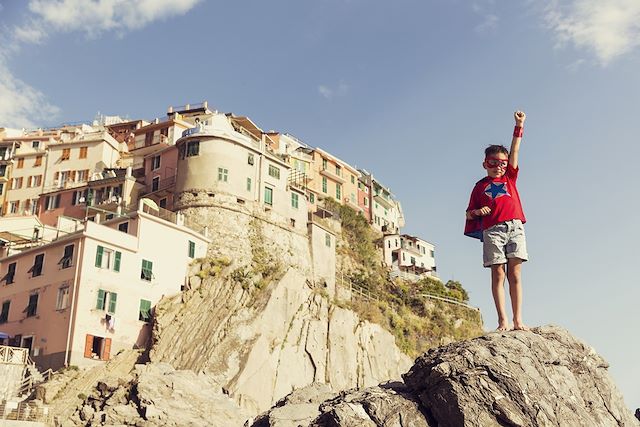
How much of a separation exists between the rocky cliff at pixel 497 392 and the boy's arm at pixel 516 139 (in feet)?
9.17

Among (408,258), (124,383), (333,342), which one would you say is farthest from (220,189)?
(408,258)

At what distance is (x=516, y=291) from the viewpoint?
11.1 meters

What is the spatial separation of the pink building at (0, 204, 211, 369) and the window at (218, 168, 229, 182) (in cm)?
611

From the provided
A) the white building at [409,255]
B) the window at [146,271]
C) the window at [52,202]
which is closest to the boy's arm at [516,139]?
the window at [146,271]

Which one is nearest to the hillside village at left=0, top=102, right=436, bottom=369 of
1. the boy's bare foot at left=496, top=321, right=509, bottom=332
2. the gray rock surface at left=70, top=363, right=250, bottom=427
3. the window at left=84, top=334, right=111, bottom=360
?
the window at left=84, top=334, right=111, bottom=360

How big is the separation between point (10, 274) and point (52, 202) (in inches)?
688

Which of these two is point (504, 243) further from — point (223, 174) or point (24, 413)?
point (223, 174)

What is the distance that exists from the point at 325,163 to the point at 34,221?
3086 cm

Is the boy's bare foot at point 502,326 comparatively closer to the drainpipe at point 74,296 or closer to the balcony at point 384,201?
the drainpipe at point 74,296

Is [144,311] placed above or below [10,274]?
below

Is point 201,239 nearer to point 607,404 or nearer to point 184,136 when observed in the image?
point 184,136

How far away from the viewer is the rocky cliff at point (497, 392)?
32.4 ft

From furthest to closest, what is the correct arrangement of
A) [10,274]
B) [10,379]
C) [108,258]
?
[10,274] → [108,258] → [10,379]

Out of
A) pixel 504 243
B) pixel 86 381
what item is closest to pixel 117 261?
pixel 86 381
